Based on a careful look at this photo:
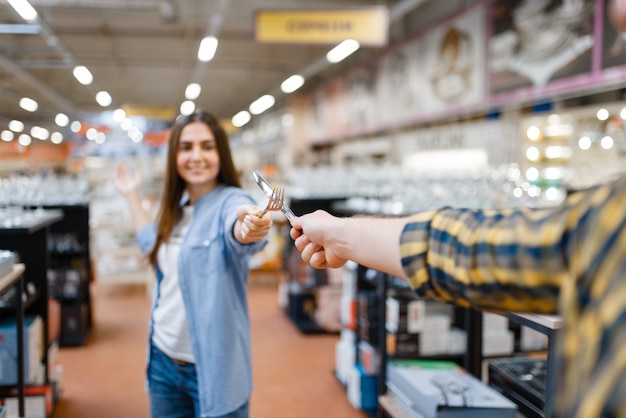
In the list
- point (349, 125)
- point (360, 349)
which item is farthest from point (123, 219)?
point (349, 125)

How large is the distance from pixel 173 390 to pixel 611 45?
19.0ft

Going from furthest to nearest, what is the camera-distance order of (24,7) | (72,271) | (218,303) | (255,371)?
(24,7) → (72,271) → (255,371) → (218,303)

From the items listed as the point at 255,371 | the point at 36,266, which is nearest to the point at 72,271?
the point at 36,266

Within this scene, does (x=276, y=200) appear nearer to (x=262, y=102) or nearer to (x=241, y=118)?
(x=262, y=102)

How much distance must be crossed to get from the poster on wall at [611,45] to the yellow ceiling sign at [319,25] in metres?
2.33

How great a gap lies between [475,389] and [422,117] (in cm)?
849

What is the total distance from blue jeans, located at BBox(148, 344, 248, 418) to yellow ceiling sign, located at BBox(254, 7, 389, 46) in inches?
184

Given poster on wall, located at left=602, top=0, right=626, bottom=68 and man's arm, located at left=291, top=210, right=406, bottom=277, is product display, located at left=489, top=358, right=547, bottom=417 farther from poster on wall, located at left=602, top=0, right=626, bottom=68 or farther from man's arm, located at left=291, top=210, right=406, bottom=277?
poster on wall, located at left=602, top=0, right=626, bottom=68

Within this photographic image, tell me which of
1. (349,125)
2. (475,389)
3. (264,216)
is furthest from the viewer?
(349,125)

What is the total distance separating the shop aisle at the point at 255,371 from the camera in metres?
4.10

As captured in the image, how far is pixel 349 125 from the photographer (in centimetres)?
1493

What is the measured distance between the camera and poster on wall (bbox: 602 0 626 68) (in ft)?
18.9

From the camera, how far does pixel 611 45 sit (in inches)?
233

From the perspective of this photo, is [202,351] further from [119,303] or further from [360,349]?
[119,303]
